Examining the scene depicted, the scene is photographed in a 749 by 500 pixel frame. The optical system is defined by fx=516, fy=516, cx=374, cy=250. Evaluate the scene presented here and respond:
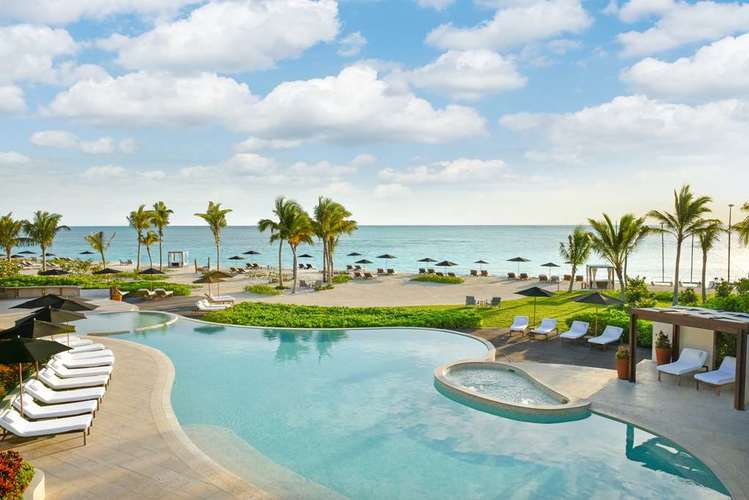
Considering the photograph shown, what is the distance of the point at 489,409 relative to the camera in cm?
1255

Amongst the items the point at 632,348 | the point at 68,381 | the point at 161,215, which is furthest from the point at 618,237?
the point at 161,215

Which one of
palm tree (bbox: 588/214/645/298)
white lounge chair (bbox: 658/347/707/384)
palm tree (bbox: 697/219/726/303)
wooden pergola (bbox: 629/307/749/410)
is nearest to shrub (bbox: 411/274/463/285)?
palm tree (bbox: 588/214/645/298)

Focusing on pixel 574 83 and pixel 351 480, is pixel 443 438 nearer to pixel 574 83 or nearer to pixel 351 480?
pixel 351 480

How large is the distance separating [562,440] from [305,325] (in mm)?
13371

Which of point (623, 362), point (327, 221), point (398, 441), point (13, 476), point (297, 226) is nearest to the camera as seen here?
point (13, 476)

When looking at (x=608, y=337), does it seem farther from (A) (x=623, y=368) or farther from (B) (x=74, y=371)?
(B) (x=74, y=371)

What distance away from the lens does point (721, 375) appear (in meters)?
12.7

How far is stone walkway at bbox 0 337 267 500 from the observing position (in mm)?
8047

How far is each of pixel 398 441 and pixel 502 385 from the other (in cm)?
459

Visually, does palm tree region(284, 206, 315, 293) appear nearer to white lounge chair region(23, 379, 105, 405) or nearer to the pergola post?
white lounge chair region(23, 379, 105, 405)

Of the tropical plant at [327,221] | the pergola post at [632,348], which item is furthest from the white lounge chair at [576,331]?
the tropical plant at [327,221]

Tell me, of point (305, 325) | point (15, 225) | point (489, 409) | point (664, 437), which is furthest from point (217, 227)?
point (664, 437)

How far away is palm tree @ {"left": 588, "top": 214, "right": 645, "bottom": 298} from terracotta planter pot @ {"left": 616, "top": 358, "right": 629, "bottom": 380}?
1729 centimetres

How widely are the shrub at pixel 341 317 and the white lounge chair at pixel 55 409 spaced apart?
38.6 ft
